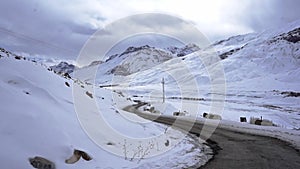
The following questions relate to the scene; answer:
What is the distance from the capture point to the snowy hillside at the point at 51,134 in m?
7.60

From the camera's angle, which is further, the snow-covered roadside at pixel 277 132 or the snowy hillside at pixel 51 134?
the snow-covered roadside at pixel 277 132

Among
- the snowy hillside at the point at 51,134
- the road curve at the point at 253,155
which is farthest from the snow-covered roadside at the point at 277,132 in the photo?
the snowy hillside at the point at 51,134

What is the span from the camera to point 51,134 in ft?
28.0

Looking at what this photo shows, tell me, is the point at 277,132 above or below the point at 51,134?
above

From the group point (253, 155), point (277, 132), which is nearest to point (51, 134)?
point (253, 155)

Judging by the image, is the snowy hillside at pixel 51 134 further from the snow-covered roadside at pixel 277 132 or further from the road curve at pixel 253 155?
the snow-covered roadside at pixel 277 132

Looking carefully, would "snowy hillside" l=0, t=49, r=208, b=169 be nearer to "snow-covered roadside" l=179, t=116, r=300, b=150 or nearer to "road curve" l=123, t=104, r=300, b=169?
"road curve" l=123, t=104, r=300, b=169

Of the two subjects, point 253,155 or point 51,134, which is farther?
point 253,155

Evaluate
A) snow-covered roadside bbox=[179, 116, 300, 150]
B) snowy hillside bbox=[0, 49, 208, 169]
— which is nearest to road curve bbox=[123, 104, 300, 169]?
snowy hillside bbox=[0, 49, 208, 169]

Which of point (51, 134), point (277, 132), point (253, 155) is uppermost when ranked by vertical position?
point (277, 132)

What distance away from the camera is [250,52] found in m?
195

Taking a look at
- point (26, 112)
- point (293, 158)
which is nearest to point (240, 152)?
point (293, 158)

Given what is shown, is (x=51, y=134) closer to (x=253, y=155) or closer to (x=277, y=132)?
(x=253, y=155)

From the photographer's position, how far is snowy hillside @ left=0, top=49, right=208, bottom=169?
7.60 meters
